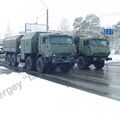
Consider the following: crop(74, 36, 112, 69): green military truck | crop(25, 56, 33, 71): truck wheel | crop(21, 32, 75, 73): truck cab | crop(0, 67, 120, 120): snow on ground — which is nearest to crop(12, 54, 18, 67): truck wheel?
crop(25, 56, 33, 71): truck wheel

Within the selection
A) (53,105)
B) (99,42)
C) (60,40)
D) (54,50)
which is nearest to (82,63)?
(99,42)

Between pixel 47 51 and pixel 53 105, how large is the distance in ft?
31.5

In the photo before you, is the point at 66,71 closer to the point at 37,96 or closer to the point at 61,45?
the point at 61,45

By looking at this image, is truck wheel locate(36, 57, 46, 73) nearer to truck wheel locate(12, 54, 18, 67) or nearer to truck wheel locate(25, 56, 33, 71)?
truck wheel locate(25, 56, 33, 71)

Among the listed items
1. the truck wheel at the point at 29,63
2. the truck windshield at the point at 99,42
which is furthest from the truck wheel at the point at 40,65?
the truck windshield at the point at 99,42

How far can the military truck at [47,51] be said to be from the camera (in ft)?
60.1

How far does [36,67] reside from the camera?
20.0m

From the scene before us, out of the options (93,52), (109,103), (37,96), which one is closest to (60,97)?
(37,96)

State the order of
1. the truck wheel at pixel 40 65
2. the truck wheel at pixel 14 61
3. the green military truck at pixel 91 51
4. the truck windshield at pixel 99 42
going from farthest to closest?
the truck wheel at pixel 14 61, the truck windshield at pixel 99 42, the green military truck at pixel 91 51, the truck wheel at pixel 40 65

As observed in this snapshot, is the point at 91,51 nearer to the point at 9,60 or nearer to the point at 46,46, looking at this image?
the point at 46,46

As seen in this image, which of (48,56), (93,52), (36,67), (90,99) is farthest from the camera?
(93,52)

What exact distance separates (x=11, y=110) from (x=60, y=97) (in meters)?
2.13

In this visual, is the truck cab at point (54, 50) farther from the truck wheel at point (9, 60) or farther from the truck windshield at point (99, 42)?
the truck wheel at point (9, 60)

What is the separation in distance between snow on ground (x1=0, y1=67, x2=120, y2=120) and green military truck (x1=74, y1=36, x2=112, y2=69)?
33.4 feet
